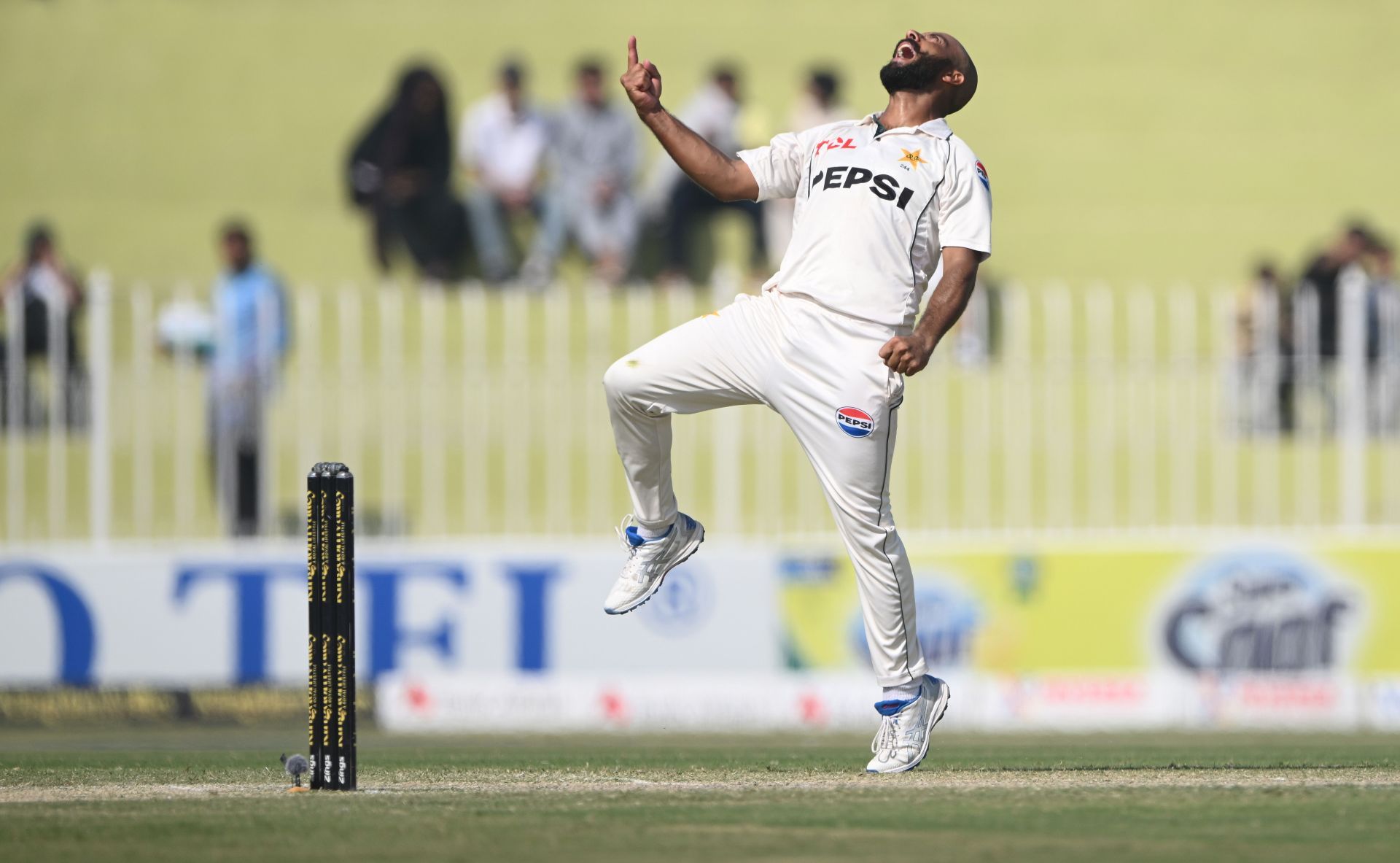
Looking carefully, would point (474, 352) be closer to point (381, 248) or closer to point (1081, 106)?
point (381, 248)

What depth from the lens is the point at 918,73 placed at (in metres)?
6.77

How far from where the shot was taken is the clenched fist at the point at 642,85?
22.0ft

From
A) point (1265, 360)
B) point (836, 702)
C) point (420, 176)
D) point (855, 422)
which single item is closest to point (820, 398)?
point (855, 422)

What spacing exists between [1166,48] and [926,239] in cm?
1121

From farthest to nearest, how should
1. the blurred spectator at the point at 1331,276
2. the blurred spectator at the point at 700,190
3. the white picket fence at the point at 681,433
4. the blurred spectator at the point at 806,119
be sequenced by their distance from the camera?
the blurred spectator at the point at 700,190 < the blurred spectator at the point at 806,119 < the blurred spectator at the point at 1331,276 < the white picket fence at the point at 681,433

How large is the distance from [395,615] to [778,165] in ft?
20.6

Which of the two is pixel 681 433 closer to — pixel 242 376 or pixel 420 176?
pixel 242 376

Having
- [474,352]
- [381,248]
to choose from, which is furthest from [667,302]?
[381,248]

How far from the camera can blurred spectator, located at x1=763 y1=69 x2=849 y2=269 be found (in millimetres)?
14492

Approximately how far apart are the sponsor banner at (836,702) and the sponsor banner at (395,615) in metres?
0.16

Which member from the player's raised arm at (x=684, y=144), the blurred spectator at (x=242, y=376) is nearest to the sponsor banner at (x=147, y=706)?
the blurred spectator at (x=242, y=376)

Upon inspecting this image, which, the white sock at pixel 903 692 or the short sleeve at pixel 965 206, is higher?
the short sleeve at pixel 965 206

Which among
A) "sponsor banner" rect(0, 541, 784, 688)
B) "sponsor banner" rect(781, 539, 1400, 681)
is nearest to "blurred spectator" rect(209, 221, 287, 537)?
"sponsor banner" rect(0, 541, 784, 688)

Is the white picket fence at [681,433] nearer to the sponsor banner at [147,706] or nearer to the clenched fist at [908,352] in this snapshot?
the sponsor banner at [147,706]
